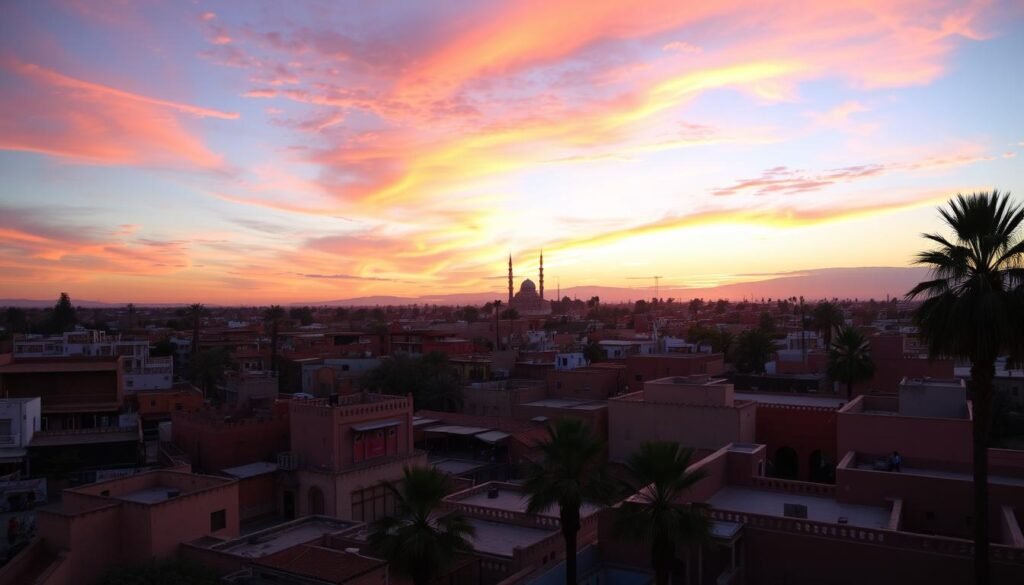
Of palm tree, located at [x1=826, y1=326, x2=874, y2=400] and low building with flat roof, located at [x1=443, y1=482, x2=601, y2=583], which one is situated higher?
palm tree, located at [x1=826, y1=326, x2=874, y2=400]

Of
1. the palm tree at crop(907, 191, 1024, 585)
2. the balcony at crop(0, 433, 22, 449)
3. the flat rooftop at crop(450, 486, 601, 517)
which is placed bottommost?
the flat rooftop at crop(450, 486, 601, 517)

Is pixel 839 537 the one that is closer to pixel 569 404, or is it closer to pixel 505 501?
pixel 505 501

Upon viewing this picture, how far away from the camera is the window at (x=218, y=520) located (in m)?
18.7

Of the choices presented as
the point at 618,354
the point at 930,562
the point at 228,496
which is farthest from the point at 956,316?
the point at 618,354

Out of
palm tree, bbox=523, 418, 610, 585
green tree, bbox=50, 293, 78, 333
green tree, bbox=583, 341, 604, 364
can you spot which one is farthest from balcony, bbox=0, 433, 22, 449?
green tree, bbox=50, 293, 78, 333

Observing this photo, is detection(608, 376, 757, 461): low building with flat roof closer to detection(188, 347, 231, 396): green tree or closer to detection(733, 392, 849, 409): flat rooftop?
detection(733, 392, 849, 409): flat rooftop

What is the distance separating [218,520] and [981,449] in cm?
1681

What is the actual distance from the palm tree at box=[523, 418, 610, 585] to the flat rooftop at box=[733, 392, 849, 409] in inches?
704

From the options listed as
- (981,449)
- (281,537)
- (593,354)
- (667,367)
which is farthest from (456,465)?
(593,354)

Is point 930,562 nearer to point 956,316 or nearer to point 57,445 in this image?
point 956,316

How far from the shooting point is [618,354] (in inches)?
2350

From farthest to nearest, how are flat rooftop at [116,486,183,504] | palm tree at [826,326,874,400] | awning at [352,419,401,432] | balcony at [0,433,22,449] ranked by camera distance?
palm tree at [826,326,874,400]
balcony at [0,433,22,449]
awning at [352,419,401,432]
flat rooftop at [116,486,183,504]

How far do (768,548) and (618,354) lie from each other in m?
44.9

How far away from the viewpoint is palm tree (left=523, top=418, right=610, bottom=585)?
12.9 meters
